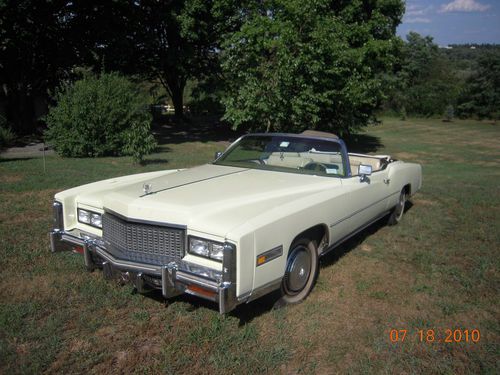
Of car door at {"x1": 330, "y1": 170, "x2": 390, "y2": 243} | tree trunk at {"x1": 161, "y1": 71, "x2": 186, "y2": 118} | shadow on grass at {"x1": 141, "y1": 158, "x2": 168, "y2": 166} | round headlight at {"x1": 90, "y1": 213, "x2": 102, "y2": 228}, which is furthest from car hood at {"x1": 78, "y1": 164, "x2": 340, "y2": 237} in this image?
tree trunk at {"x1": 161, "y1": 71, "x2": 186, "y2": 118}

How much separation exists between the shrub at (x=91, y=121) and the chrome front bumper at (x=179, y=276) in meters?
9.67

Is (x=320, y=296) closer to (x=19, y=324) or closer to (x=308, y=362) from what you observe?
(x=308, y=362)

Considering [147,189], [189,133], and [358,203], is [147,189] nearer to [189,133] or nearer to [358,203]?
[358,203]

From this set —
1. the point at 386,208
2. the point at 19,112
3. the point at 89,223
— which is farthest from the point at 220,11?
the point at 89,223

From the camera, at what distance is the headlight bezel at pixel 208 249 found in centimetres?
320

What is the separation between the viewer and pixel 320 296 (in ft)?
13.7

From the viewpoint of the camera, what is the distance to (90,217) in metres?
4.14

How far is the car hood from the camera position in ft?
11.0

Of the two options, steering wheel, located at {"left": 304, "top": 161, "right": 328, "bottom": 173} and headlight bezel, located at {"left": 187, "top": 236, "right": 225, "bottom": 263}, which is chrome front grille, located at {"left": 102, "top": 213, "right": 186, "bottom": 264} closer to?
headlight bezel, located at {"left": 187, "top": 236, "right": 225, "bottom": 263}

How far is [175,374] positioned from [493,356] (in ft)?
7.68

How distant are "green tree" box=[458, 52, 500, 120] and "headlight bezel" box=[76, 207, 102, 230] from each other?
45.3m

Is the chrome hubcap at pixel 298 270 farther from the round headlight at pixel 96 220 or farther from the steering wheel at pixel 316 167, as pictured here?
A: the round headlight at pixel 96 220

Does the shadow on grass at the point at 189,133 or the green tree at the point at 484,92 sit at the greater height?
the green tree at the point at 484,92

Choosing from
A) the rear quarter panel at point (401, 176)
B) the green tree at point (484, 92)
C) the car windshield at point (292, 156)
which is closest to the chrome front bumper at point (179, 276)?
the car windshield at point (292, 156)
